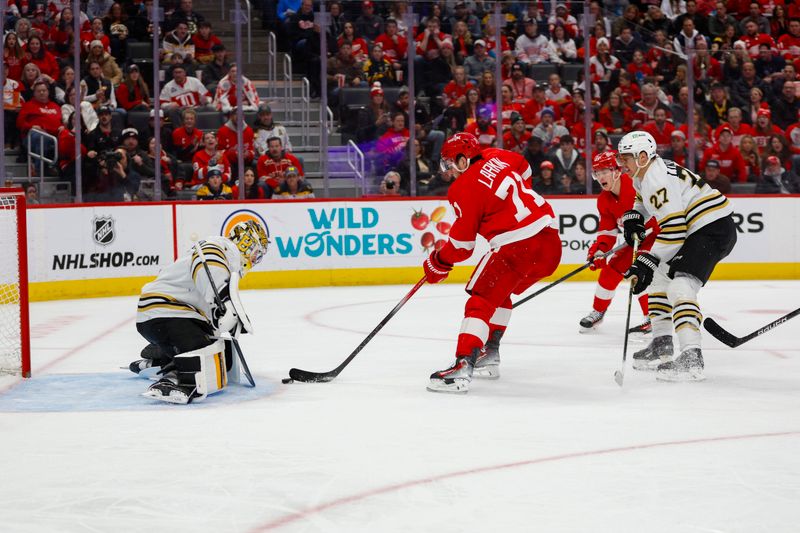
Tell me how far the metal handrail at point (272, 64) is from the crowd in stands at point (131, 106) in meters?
0.24

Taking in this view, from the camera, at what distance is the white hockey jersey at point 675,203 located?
4.90 meters

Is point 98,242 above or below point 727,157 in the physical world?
below

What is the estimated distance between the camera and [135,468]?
3357mm

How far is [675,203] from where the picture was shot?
193 inches

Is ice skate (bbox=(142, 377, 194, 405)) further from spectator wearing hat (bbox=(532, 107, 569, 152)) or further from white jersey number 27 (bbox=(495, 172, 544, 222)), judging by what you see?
spectator wearing hat (bbox=(532, 107, 569, 152))

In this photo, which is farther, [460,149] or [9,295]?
[9,295]

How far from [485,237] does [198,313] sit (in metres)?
1.28

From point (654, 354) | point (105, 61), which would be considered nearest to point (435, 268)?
point (654, 354)

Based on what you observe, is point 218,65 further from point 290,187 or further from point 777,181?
point 777,181

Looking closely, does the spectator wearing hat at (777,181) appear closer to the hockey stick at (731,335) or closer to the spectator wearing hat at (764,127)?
the spectator wearing hat at (764,127)

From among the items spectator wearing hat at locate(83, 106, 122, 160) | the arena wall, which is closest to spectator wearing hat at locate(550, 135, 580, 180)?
the arena wall

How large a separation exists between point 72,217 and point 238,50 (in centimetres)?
217

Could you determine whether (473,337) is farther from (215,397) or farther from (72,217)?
(72,217)

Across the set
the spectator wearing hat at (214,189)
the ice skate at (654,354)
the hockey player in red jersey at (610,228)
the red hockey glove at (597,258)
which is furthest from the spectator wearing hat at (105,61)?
the ice skate at (654,354)
